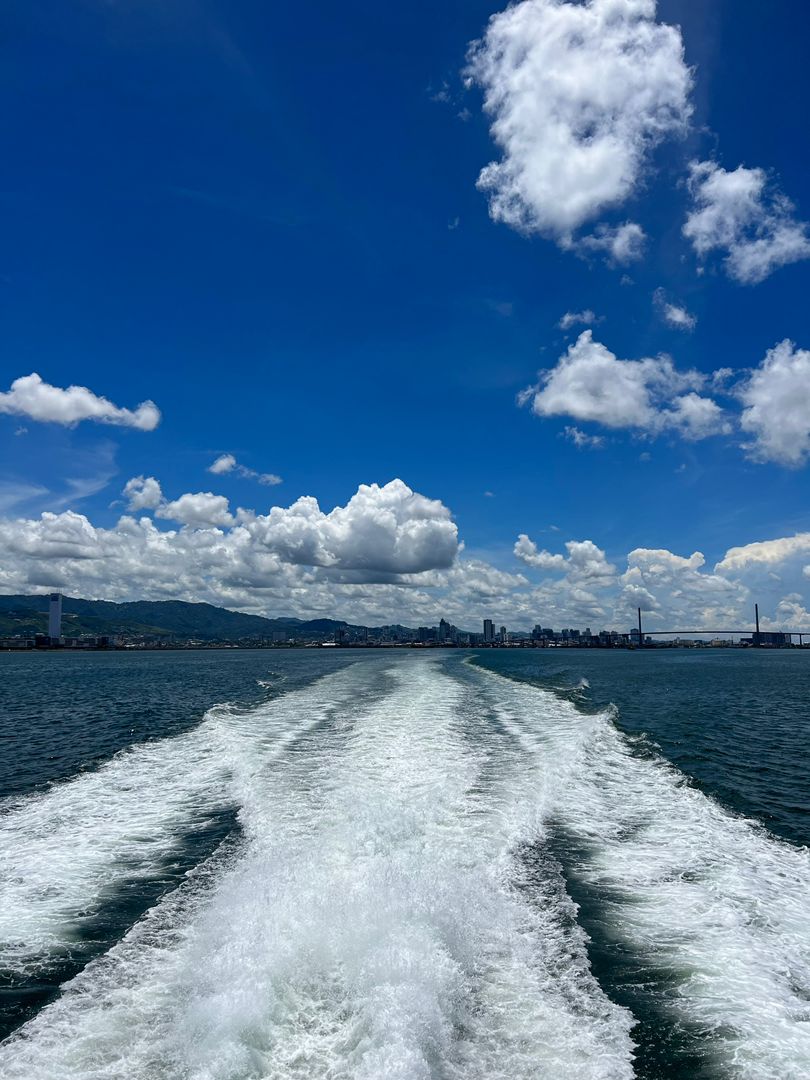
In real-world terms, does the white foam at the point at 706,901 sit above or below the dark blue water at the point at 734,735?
above

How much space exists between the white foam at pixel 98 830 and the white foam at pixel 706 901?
8091 mm

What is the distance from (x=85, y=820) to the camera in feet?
46.1

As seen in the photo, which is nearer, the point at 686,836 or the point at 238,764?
the point at 686,836

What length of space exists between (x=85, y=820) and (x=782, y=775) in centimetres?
2034

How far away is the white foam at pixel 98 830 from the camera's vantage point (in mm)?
9188

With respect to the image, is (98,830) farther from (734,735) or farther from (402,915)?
(734,735)

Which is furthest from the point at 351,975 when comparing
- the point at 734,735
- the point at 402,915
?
the point at 734,735

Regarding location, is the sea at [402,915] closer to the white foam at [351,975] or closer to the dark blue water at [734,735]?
the white foam at [351,975]

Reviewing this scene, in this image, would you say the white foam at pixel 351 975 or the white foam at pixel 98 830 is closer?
the white foam at pixel 351 975

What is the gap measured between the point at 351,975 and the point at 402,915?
1.56m

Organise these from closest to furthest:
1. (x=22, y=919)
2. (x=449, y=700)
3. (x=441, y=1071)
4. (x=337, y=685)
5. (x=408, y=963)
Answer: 1. (x=441, y=1071)
2. (x=408, y=963)
3. (x=22, y=919)
4. (x=449, y=700)
5. (x=337, y=685)

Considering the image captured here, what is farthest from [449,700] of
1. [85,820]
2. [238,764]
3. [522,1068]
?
[522,1068]

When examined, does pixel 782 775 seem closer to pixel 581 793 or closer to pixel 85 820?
pixel 581 793

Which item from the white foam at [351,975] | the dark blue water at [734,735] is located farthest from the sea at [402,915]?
the dark blue water at [734,735]
